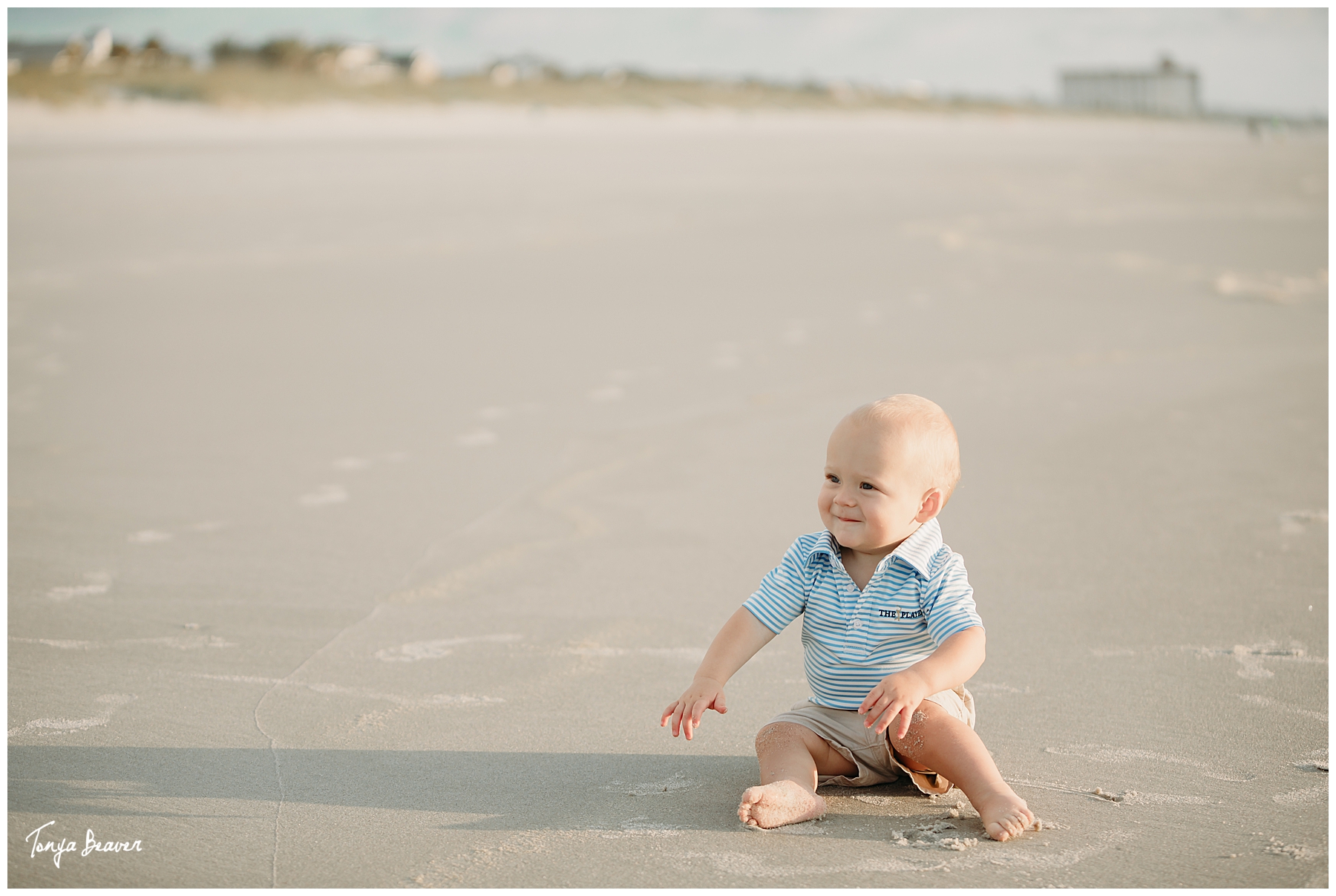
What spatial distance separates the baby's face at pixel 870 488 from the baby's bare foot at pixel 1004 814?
0.46 metres

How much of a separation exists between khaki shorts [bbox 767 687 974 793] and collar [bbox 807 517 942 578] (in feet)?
0.74

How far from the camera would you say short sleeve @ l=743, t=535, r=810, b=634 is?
2217 millimetres

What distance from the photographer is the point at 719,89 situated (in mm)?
24953

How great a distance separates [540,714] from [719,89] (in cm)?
2375

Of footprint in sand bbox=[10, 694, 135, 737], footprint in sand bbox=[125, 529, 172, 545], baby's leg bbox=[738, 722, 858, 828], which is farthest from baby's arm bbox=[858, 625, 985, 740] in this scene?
footprint in sand bbox=[125, 529, 172, 545]

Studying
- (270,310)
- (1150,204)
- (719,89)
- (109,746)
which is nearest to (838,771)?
(109,746)

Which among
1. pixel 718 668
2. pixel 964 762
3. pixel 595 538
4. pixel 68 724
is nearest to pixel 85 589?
pixel 68 724

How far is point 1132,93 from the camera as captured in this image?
37.3 meters

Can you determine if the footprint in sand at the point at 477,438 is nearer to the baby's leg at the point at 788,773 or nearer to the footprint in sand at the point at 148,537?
the footprint in sand at the point at 148,537

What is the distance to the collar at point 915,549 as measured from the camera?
7.11 feet

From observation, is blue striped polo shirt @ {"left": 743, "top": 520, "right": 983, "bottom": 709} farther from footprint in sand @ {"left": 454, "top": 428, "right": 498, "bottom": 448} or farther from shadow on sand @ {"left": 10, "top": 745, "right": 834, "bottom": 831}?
footprint in sand @ {"left": 454, "top": 428, "right": 498, "bottom": 448}

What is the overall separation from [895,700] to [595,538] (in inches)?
69.0

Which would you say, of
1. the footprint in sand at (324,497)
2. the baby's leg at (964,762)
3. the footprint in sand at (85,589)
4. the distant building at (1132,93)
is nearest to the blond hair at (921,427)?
the baby's leg at (964,762)

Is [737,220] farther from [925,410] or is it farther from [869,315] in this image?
[925,410]
